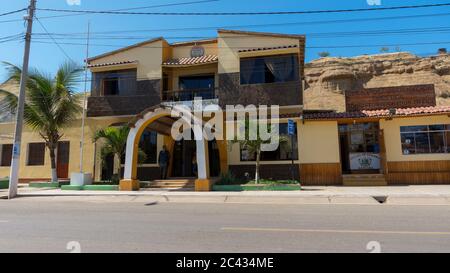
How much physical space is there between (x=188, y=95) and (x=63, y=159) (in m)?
9.48

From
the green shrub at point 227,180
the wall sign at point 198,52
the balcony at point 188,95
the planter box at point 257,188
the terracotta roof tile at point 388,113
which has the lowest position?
the planter box at point 257,188

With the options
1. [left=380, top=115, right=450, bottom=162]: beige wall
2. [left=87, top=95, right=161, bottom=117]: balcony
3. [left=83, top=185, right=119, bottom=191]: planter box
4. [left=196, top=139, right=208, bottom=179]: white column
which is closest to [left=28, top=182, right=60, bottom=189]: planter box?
[left=83, top=185, right=119, bottom=191]: planter box

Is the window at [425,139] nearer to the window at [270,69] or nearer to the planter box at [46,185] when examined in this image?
the window at [270,69]

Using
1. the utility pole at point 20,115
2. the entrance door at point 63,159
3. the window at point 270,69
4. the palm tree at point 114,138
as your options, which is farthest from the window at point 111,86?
the window at point 270,69

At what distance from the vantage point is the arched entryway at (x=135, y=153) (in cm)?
1494

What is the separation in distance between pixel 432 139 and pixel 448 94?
33.3 m

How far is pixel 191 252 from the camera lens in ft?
16.1

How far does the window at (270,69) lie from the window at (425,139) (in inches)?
249

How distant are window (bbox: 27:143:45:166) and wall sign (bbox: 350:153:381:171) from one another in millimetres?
19712

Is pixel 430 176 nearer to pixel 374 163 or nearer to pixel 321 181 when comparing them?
pixel 374 163

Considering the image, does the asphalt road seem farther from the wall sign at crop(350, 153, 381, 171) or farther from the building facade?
the wall sign at crop(350, 153, 381, 171)

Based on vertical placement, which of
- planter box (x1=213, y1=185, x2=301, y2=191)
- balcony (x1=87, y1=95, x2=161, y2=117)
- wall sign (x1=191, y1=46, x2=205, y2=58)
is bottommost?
planter box (x1=213, y1=185, x2=301, y2=191)

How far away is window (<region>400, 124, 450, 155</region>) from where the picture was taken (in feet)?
51.9
